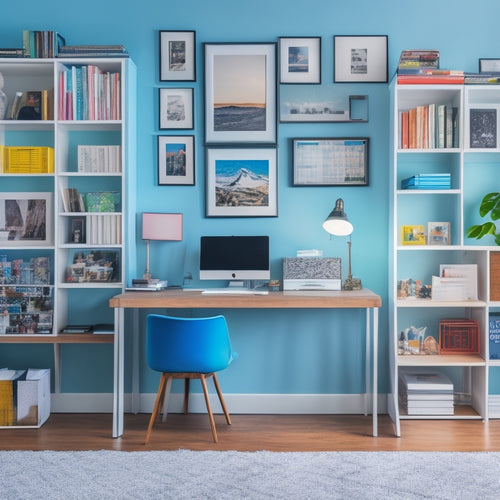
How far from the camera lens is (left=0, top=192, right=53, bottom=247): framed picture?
160 inches

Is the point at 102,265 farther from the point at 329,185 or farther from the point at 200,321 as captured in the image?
the point at 329,185

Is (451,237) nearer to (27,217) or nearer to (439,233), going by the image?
(439,233)

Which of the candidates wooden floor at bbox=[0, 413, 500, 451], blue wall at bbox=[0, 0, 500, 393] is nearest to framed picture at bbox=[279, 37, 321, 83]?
blue wall at bbox=[0, 0, 500, 393]

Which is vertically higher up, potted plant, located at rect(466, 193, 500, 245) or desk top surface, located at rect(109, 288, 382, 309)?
potted plant, located at rect(466, 193, 500, 245)

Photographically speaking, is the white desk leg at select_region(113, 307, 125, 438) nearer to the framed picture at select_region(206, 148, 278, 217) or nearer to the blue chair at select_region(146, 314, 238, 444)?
the blue chair at select_region(146, 314, 238, 444)

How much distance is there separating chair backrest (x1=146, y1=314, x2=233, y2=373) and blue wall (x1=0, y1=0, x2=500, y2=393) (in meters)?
0.74

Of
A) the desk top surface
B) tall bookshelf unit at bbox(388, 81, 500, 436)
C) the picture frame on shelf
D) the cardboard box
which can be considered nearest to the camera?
the desk top surface

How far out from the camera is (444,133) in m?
3.87

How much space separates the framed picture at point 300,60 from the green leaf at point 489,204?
4.62ft

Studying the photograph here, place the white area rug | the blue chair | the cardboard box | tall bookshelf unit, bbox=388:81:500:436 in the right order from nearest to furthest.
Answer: the white area rug → the blue chair → the cardboard box → tall bookshelf unit, bbox=388:81:500:436

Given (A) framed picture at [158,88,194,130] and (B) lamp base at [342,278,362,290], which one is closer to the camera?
(B) lamp base at [342,278,362,290]

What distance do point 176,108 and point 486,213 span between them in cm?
227

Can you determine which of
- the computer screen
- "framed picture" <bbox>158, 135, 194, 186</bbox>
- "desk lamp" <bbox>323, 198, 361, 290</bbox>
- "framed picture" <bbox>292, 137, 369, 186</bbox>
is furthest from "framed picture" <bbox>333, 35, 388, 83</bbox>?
the computer screen

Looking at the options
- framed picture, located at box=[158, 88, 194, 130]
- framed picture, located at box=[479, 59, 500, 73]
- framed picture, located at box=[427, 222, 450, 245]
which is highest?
framed picture, located at box=[479, 59, 500, 73]
